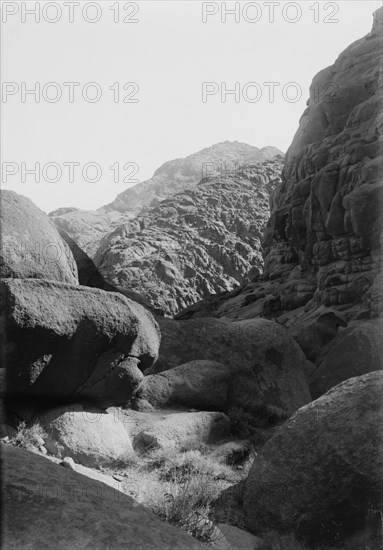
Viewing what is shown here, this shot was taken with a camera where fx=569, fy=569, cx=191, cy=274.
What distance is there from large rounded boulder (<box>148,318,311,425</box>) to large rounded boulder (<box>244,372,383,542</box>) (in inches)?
200

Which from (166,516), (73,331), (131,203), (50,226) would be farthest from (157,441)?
(131,203)

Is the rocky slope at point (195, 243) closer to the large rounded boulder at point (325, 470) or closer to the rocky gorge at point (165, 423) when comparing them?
the rocky gorge at point (165, 423)

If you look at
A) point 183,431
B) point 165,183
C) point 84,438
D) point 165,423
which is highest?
point 165,183

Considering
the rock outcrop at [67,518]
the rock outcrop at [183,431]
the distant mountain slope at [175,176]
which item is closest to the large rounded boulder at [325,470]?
the rock outcrop at [183,431]

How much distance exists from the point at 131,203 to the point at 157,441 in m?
139

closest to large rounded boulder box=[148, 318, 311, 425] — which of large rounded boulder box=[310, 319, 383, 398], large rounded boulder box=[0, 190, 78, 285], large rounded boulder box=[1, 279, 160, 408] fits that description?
large rounded boulder box=[310, 319, 383, 398]

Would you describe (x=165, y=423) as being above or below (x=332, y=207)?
below

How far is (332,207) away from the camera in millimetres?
38125

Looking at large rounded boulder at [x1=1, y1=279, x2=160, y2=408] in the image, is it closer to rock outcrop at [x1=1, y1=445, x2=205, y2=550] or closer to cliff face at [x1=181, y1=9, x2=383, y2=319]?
rock outcrop at [x1=1, y1=445, x2=205, y2=550]

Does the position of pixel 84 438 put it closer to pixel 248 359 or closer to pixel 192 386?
pixel 192 386

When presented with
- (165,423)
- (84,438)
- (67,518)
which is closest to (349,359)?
(165,423)

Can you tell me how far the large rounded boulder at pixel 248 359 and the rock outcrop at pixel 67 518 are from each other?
7.45 m

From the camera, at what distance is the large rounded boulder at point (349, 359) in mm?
13469

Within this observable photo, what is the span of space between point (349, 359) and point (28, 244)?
28.0 feet
